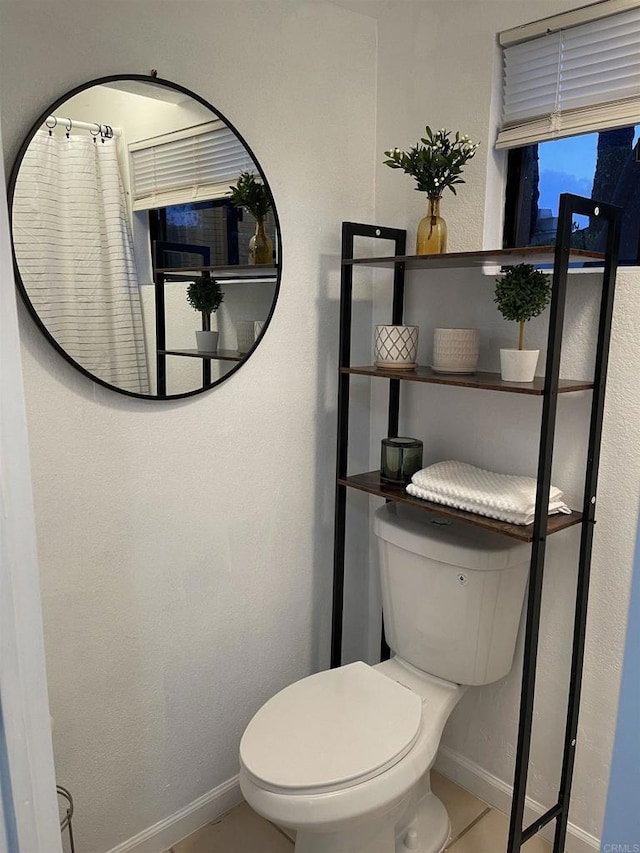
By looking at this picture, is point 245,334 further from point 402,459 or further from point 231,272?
point 402,459

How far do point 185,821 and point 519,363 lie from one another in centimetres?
147

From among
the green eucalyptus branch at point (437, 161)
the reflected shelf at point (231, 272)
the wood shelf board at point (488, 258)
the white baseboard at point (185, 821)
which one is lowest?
the white baseboard at point (185, 821)

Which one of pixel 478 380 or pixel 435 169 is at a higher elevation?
pixel 435 169

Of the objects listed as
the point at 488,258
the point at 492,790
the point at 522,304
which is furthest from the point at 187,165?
the point at 492,790

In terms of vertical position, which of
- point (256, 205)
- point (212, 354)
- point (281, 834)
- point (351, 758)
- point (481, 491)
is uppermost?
point (256, 205)

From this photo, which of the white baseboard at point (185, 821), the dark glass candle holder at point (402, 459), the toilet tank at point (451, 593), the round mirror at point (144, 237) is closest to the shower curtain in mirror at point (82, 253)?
the round mirror at point (144, 237)

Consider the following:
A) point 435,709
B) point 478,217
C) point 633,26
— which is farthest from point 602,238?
point 435,709

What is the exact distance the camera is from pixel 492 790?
1.92 metres

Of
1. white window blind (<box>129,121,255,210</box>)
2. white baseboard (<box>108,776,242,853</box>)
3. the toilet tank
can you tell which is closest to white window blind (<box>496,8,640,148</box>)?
white window blind (<box>129,121,255,210</box>)

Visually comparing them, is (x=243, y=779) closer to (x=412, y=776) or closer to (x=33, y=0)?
(x=412, y=776)

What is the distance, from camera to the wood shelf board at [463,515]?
1476 millimetres

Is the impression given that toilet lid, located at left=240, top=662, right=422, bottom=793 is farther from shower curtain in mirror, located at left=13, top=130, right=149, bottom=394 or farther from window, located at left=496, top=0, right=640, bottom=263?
window, located at left=496, top=0, right=640, bottom=263

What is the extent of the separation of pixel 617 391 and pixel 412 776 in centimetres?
97

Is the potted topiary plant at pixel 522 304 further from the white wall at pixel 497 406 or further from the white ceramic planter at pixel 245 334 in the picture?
the white ceramic planter at pixel 245 334
